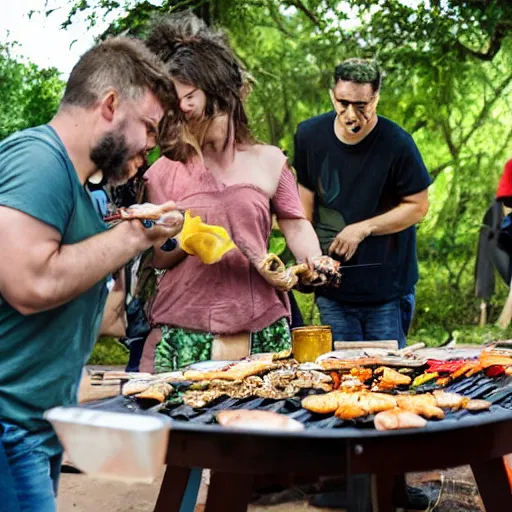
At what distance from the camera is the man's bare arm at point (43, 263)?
65.0 inches

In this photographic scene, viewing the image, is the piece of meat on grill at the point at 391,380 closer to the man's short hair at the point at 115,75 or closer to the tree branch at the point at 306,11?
the man's short hair at the point at 115,75

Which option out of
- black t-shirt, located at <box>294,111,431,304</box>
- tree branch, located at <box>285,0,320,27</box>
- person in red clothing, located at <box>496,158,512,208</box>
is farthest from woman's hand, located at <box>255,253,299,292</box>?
person in red clothing, located at <box>496,158,512,208</box>

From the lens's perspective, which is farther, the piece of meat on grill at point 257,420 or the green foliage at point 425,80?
the green foliage at point 425,80

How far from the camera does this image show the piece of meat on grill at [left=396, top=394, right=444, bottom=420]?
1.89 meters

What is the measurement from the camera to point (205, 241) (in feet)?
10.6

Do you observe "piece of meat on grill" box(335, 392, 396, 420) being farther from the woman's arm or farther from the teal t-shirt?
the woman's arm

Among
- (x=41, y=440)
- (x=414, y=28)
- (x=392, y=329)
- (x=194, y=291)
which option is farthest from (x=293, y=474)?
(x=414, y=28)

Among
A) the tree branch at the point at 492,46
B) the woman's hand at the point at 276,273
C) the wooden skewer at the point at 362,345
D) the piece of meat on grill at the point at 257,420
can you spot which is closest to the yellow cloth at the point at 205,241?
the woman's hand at the point at 276,273

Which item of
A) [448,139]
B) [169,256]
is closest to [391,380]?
[169,256]

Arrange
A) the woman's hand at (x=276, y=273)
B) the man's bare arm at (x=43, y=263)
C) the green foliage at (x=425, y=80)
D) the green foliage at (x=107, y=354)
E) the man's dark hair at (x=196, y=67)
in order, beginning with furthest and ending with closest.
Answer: the green foliage at (x=107, y=354), the green foliage at (x=425, y=80), the man's dark hair at (x=196, y=67), the woman's hand at (x=276, y=273), the man's bare arm at (x=43, y=263)

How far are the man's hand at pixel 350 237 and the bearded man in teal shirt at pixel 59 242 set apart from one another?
224cm

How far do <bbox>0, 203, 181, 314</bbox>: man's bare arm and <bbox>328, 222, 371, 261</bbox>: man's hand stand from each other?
247cm

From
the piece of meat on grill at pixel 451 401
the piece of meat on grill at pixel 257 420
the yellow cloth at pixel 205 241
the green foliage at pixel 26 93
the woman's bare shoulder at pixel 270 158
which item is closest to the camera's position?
the piece of meat on grill at pixel 257 420

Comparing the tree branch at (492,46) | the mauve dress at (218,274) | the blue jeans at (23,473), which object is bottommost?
the blue jeans at (23,473)
